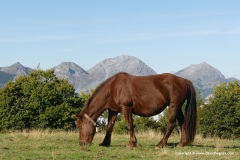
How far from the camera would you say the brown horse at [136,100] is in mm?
13461

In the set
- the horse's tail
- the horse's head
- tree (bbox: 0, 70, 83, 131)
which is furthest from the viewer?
tree (bbox: 0, 70, 83, 131)

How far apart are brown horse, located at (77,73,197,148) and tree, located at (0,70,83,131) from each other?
31165 mm

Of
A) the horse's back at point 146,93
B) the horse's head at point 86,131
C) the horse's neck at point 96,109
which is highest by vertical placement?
the horse's back at point 146,93

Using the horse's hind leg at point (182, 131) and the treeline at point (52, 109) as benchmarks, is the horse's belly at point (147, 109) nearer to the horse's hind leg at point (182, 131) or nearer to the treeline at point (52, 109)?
the horse's hind leg at point (182, 131)

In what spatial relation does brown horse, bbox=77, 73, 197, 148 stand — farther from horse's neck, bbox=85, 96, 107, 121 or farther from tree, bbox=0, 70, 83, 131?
tree, bbox=0, 70, 83, 131

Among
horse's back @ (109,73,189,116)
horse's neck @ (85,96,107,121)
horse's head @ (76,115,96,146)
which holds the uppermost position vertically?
horse's back @ (109,73,189,116)

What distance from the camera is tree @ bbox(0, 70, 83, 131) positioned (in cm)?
4509

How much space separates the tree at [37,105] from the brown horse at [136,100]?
102 feet

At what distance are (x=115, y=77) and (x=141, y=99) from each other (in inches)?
51.2

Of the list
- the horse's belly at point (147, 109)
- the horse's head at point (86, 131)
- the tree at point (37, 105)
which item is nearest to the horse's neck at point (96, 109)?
the horse's head at point (86, 131)

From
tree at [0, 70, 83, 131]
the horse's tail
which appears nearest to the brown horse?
the horse's tail

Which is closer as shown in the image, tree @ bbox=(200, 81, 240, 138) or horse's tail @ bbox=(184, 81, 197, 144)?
horse's tail @ bbox=(184, 81, 197, 144)

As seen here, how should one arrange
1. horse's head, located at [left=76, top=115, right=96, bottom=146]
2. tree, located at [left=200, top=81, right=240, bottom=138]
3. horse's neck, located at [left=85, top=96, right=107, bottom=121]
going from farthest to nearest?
tree, located at [left=200, top=81, right=240, bottom=138] < horse's neck, located at [left=85, top=96, right=107, bottom=121] < horse's head, located at [left=76, top=115, right=96, bottom=146]

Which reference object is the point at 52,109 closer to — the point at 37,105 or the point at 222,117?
the point at 37,105
